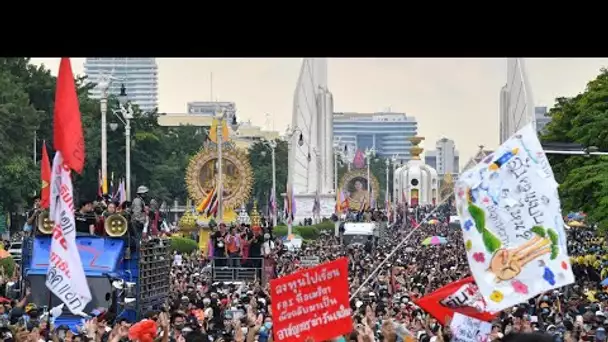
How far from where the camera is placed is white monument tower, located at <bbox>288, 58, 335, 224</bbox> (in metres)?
111

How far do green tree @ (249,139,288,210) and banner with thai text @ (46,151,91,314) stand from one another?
10030cm

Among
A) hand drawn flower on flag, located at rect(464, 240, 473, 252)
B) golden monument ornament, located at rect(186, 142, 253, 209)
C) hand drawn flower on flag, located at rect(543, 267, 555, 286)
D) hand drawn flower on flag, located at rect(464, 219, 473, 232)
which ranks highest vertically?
golden monument ornament, located at rect(186, 142, 253, 209)

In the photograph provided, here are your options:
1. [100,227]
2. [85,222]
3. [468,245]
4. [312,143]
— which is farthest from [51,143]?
[468,245]

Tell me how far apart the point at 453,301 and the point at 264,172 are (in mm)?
105843

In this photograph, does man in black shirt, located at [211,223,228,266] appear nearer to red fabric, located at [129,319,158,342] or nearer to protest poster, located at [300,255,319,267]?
protest poster, located at [300,255,319,267]

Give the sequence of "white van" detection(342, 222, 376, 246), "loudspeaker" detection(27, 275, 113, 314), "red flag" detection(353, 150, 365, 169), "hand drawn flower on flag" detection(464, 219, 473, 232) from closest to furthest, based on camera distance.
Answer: "hand drawn flower on flag" detection(464, 219, 473, 232) < "loudspeaker" detection(27, 275, 113, 314) < "white van" detection(342, 222, 376, 246) < "red flag" detection(353, 150, 365, 169)

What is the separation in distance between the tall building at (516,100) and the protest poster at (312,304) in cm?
8551

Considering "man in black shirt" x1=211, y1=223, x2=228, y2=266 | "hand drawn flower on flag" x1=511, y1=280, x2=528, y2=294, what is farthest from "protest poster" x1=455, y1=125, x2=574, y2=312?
"man in black shirt" x1=211, y1=223, x2=228, y2=266

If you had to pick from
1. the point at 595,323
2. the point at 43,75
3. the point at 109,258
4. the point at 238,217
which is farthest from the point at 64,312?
the point at 43,75

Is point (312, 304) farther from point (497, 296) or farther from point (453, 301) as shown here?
point (453, 301)

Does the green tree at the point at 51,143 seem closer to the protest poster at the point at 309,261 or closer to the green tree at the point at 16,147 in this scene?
the green tree at the point at 16,147

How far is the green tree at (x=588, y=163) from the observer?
48.6 m
